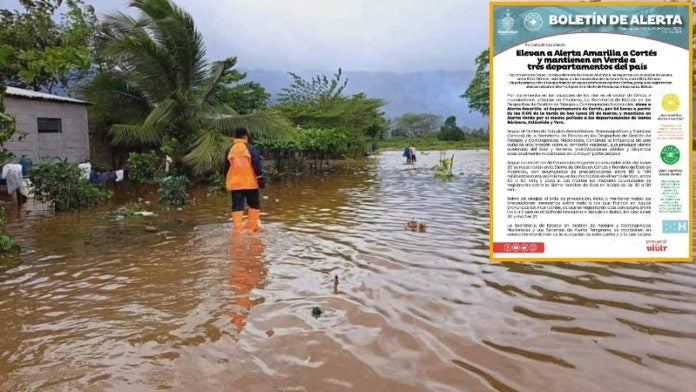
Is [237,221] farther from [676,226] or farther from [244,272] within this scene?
[676,226]

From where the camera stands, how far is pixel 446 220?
943 cm

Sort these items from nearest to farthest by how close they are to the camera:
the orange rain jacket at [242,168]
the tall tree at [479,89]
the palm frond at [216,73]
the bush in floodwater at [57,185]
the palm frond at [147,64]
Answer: the orange rain jacket at [242,168]
the bush in floodwater at [57,185]
the palm frond at [147,64]
the palm frond at [216,73]
the tall tree at [479,89]

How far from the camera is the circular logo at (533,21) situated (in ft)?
7.94

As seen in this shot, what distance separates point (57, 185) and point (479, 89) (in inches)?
1934

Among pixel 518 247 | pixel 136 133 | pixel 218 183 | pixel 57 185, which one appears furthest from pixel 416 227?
pixel 136 133

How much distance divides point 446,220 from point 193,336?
6.11 metres

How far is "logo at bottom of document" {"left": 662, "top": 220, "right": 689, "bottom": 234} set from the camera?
2428 millimetres

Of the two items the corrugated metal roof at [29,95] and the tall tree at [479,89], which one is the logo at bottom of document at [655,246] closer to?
the corrugated metal roof at [29,95]

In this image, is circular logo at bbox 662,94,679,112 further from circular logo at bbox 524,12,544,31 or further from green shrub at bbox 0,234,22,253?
green shrub at bbox 0,234,22,253

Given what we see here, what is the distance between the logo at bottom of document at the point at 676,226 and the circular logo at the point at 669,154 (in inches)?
10.2

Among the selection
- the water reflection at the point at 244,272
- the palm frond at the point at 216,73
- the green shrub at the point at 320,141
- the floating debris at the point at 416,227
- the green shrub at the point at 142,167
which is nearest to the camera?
the water reflection at the point at 244,272

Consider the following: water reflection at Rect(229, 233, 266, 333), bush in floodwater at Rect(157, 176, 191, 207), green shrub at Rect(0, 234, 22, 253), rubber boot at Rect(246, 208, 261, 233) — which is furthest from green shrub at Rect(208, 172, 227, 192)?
green shrub at Rect(0, 234, 22, 253)

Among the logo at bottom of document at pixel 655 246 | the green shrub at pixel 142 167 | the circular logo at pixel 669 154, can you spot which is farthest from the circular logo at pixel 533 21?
the green shrub at pixel 142 167

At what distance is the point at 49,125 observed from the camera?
15.2m
